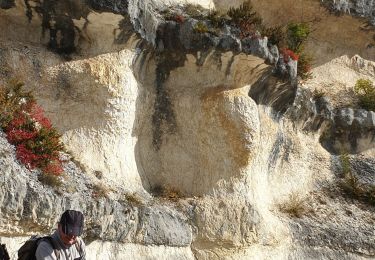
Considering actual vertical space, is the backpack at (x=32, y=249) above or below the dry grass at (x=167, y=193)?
above

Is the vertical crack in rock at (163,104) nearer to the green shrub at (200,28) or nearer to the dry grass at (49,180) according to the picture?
the green shrub at (200,28)

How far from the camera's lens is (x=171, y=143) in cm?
1497

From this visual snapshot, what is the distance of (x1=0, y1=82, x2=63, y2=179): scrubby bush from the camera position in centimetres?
1045

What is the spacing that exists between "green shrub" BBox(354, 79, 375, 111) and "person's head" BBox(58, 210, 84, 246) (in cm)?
1736

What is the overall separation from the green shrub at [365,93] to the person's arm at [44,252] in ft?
57.9

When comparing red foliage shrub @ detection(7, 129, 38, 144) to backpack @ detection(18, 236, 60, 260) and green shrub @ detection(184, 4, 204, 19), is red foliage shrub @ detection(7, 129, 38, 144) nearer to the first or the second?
backpack @ detection(18, 236, 60, 260)

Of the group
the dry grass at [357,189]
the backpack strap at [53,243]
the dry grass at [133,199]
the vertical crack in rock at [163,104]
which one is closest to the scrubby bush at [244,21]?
the vertical crack in rock at [163,104]

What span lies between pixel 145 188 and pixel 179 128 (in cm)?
213

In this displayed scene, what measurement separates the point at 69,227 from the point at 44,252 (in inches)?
16.2

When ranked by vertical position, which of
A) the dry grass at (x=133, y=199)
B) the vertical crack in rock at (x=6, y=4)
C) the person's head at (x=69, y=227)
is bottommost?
the dry grass at (x=133, y=199)

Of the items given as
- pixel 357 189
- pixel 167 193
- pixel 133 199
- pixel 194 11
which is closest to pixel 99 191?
pixel 133 199

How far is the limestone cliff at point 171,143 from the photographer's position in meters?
11.8

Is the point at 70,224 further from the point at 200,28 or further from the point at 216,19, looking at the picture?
the point at 216,19

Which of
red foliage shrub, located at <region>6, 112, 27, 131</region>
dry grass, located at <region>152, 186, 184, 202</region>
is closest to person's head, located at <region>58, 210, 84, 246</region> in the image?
red foliage shrub, located at <region>6, 112, 27, 131</region>
